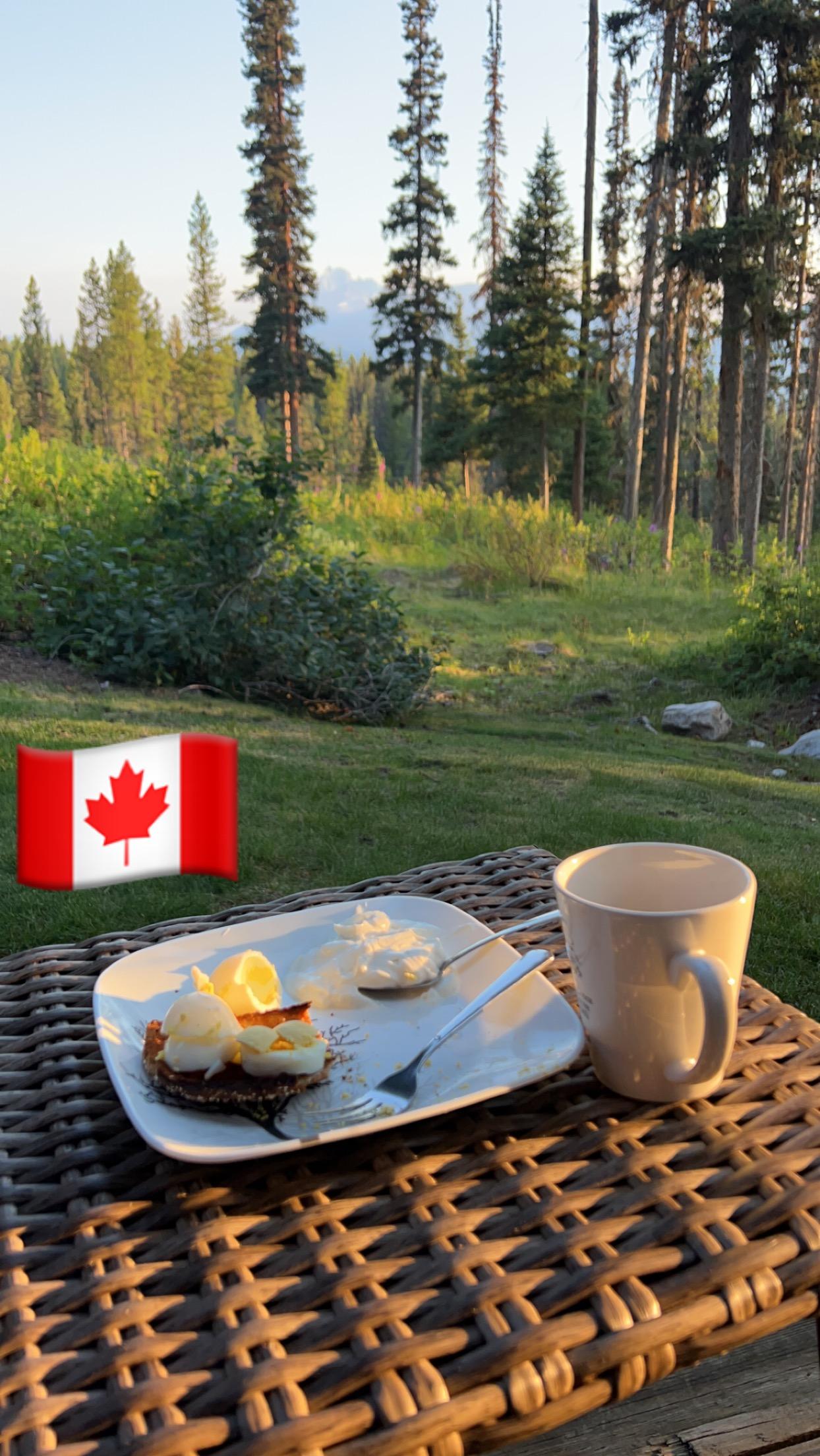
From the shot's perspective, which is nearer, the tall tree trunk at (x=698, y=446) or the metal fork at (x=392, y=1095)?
the metal fork at (x=392, y=1095)

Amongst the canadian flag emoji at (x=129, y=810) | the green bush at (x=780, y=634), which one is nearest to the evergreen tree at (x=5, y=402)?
the green bush at (x=780, y=634)

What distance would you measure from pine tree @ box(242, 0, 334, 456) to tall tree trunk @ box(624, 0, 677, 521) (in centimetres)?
1015

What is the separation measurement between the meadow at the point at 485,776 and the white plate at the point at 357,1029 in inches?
51.7

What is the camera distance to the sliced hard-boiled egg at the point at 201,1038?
2.06 ft

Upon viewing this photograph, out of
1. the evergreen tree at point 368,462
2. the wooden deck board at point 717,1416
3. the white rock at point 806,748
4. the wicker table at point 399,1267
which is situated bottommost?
the wooden deck board at point 717,1416

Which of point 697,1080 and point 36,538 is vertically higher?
point 36,538

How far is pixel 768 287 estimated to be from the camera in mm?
8172

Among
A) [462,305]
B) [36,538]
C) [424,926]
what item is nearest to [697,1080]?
[424,926]

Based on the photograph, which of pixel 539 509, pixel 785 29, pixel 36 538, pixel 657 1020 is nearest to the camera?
pixel 657 1020

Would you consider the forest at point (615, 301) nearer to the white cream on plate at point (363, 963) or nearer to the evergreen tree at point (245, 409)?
the white cream on plate at point (363, 963)

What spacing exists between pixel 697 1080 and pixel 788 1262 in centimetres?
12

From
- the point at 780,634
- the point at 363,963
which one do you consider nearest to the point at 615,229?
the point at 780,634

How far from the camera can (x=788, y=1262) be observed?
0.54 m

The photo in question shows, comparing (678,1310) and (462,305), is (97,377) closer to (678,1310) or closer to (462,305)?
(462,305)
